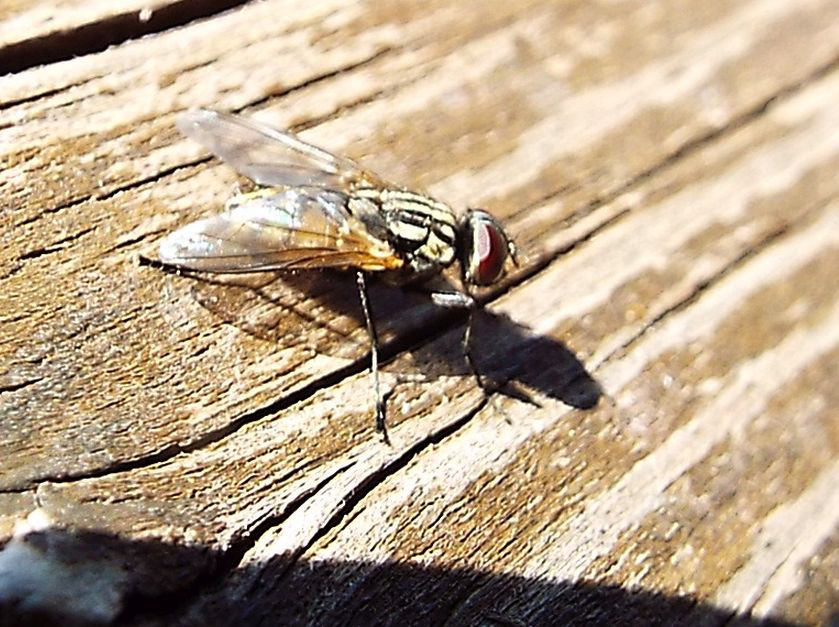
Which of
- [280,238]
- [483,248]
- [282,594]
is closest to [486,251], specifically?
[483,248]

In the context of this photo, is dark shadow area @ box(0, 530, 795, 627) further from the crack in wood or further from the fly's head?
the fly's head

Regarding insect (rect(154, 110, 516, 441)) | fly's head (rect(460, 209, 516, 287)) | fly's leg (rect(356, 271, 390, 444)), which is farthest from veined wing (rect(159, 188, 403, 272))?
fly's head (rect(460, 209, 516, 287))

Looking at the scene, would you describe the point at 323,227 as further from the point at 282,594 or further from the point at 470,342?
the point at 282,594

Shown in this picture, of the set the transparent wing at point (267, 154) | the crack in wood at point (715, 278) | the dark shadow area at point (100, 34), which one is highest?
the dark shadow area at point (100, 34)

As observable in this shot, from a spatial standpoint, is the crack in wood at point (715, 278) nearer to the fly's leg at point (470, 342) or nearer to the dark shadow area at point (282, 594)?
the fly's leg at point (470, 342)

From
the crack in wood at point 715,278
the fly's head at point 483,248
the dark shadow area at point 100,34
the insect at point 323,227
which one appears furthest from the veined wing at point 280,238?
the crack in wood at point 715,278

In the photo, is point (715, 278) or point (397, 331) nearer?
point (397, 331)
